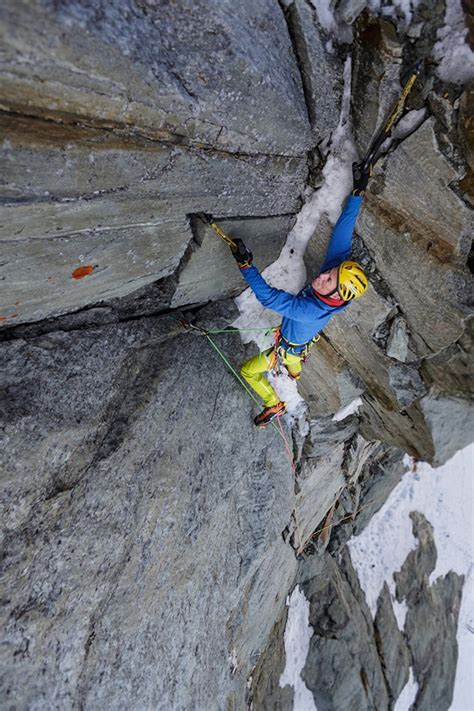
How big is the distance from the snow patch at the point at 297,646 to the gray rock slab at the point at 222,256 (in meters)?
7.15

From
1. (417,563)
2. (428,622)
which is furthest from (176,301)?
(428,622)

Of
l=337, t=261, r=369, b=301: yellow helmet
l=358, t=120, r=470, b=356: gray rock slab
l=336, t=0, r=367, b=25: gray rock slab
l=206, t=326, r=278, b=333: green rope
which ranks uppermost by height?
l=336, t=0, r=367, b=25: gray rock slab

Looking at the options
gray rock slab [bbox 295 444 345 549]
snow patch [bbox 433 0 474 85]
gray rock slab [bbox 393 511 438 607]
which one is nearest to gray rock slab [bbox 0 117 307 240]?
snow patch [bbox 433 0 474 85]

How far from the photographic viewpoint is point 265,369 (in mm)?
5609

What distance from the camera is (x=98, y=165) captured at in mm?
2857

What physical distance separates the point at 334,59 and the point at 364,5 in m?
0.39

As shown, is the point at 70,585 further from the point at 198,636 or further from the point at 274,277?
the point at 274,277

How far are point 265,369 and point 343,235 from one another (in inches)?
76.2

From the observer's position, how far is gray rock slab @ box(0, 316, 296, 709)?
371cm

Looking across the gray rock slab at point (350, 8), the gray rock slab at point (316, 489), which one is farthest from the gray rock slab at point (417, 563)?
the gray rock slab at point (350, 8)

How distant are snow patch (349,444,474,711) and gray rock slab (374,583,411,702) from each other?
0.23 metres

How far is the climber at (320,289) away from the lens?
423 cm

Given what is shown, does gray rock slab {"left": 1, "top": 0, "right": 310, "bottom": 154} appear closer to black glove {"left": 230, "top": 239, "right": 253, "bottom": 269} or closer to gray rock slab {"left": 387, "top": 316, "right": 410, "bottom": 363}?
black glove {"left": 230, "top": 239, "right": 253, "bottom": 269}

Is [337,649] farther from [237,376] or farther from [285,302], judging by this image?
[285,302]
